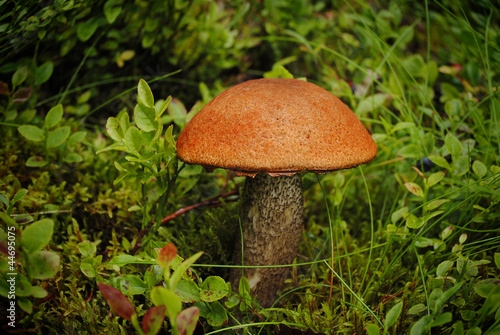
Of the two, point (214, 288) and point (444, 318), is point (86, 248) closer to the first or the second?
point (214, 288)

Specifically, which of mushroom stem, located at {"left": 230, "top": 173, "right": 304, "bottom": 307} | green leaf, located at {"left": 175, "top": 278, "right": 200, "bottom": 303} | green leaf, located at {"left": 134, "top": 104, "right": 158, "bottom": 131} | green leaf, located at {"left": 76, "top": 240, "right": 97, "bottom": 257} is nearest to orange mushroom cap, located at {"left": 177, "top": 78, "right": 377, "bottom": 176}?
green leaf, located at {"left": 134, "top": 104, "right": 158, "bottom": 131}

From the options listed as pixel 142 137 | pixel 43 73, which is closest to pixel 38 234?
pixel 142 137

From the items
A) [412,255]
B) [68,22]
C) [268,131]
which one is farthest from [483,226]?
[68,22]

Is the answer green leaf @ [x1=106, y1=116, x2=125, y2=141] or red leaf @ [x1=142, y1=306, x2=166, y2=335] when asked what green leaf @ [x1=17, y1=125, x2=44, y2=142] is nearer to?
green leaf @ [x1=106, y1=116, x2=125, y2=141]

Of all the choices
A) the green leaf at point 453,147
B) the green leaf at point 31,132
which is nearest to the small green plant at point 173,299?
the green leaf at point 31,132

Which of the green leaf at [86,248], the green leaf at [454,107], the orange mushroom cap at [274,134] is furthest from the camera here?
the green leaf at [454,107]

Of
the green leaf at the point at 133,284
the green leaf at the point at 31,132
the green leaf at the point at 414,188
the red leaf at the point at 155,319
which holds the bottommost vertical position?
the green leaf at the point at 133,284

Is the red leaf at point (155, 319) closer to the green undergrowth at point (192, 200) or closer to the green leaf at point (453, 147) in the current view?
the green undergrowth at point (192, 200)

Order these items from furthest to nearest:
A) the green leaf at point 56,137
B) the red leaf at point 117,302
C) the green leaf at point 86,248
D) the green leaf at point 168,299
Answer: the green leaf at point 56,137, the green leaf at point 86,248, the red leaf at point 117,302, the green leaf at point 168,299
